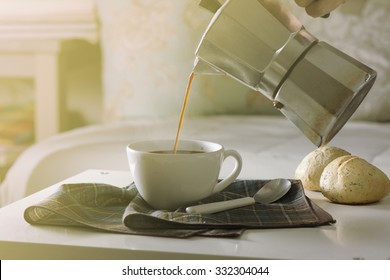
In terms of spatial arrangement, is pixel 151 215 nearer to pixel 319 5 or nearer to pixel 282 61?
pixel 282 61

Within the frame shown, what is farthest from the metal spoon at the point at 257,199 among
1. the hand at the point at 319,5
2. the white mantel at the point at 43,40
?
the white mantel at the point at 43,40

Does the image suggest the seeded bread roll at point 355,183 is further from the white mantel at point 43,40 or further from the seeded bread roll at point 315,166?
the white mantel at point 43,40

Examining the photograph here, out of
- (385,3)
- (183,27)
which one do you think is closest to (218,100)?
(183,27)

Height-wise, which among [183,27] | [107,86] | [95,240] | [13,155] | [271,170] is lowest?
[95,240]

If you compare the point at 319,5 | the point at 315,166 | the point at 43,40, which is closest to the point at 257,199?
the point at 315,166

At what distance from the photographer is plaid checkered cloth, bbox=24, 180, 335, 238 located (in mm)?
679

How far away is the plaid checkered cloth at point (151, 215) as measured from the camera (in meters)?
0.68

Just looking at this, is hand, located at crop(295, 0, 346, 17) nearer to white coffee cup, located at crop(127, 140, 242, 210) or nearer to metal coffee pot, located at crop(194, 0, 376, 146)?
metal coffee pot, located at crop(194, 0, 376, 146)

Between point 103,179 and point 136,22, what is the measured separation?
3.22ft

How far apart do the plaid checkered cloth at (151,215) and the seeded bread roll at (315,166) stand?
0.06 m

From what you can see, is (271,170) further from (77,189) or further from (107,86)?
(107,86)

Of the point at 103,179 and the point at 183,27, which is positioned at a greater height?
the point at 183,27

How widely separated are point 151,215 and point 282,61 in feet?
0.82

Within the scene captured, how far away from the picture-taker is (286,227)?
2.29 feet
